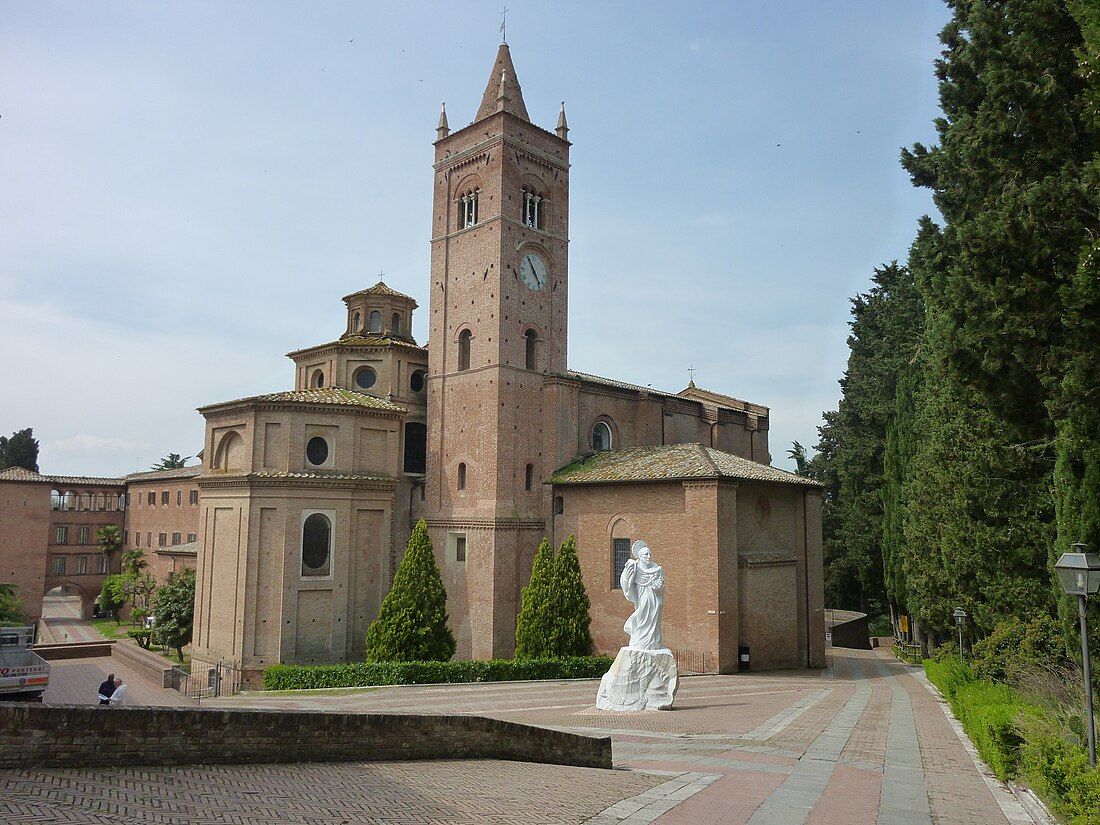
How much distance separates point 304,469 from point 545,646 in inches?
421

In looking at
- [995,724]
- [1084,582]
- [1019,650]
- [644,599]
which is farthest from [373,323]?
[1084,582]

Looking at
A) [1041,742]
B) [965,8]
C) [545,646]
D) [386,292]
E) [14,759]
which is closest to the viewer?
[14,759]

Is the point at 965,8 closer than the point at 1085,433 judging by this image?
No

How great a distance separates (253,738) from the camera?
9188 millimetres

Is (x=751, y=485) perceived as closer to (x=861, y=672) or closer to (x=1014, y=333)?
(x=861, y=672)

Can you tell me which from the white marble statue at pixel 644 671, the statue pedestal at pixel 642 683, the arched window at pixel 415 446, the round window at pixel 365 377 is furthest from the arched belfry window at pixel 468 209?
the statue pedestal at pixel 642 683

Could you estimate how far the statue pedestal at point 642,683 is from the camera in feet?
56.4

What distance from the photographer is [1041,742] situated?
28.3ft

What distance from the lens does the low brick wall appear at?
7.88 metres

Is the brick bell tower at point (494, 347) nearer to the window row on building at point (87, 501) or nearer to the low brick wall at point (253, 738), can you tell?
the low brick wall at point (253, 738)

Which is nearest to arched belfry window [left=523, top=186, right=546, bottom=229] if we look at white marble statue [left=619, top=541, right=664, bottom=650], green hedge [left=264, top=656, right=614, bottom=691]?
green hedge [left=264, top=656, right=614, bottom=691]

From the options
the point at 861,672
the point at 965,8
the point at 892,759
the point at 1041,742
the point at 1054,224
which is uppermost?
the point at 965,8

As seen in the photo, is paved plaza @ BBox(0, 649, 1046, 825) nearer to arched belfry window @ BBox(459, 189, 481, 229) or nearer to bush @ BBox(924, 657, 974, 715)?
bush @ BBox(924, 657, 974, 715)

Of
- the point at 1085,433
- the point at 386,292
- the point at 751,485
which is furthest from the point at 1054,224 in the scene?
the point at 386,292
